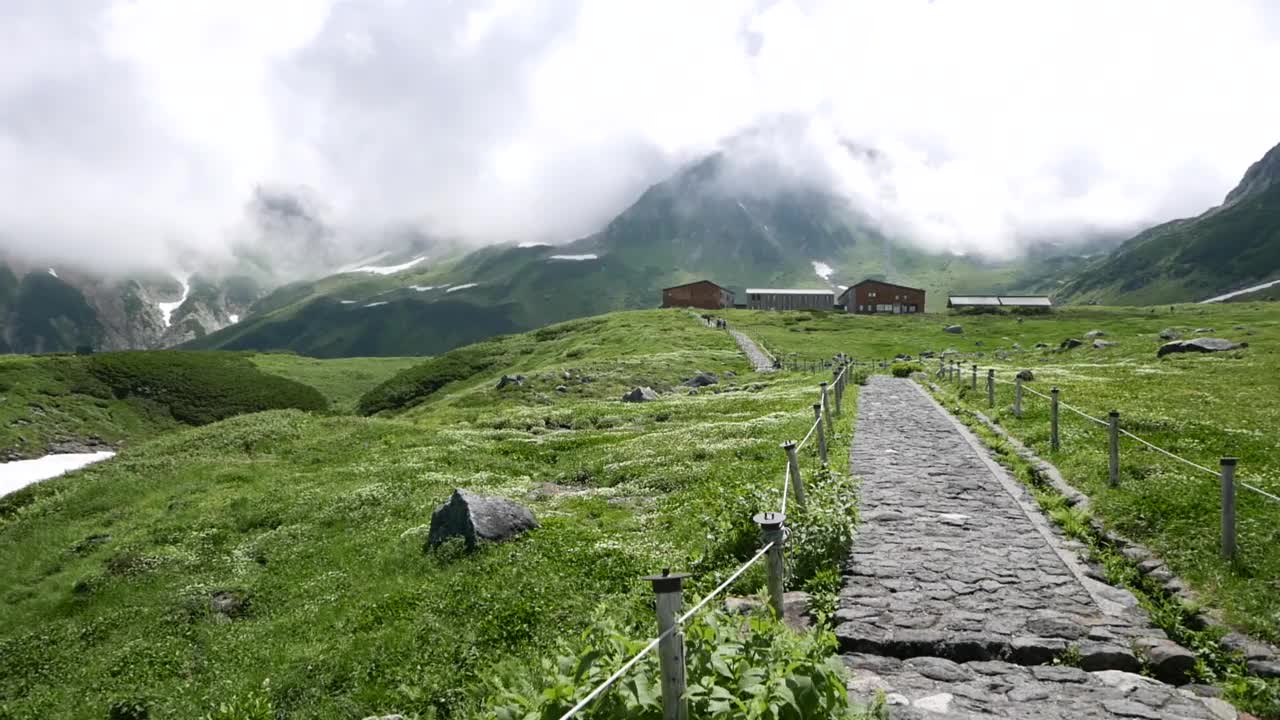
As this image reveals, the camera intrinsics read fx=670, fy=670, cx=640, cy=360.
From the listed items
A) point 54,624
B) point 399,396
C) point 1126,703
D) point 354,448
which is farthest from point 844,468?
point 399,396

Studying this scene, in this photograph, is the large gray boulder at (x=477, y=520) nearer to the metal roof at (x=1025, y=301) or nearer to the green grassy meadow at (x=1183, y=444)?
the green grassy meadow at (x=1183, y=444)

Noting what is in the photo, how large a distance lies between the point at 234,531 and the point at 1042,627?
89.4ft

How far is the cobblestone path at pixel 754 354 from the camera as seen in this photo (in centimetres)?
8177

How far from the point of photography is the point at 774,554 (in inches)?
421

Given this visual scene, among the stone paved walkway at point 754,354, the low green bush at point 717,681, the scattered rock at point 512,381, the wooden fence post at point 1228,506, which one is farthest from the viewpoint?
the stone paved walkway at point 754,354

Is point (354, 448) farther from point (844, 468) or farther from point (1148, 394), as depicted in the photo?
point (1148, 394)

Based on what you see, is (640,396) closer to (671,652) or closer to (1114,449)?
(1114,449)

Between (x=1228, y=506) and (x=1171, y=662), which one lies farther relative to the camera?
(x=1228, y=506)

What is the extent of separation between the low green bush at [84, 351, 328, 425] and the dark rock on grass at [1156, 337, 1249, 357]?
12446 cm

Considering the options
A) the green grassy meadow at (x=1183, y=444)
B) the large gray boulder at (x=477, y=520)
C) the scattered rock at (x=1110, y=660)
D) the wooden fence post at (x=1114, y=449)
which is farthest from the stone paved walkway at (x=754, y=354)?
the scattered rock at (x=1110, y=660)

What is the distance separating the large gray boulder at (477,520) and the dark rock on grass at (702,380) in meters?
51.9

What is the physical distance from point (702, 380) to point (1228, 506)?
6012 centimetres

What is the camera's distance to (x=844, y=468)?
21.7m

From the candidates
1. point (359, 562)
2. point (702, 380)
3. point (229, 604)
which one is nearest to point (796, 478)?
point (359, 562)
